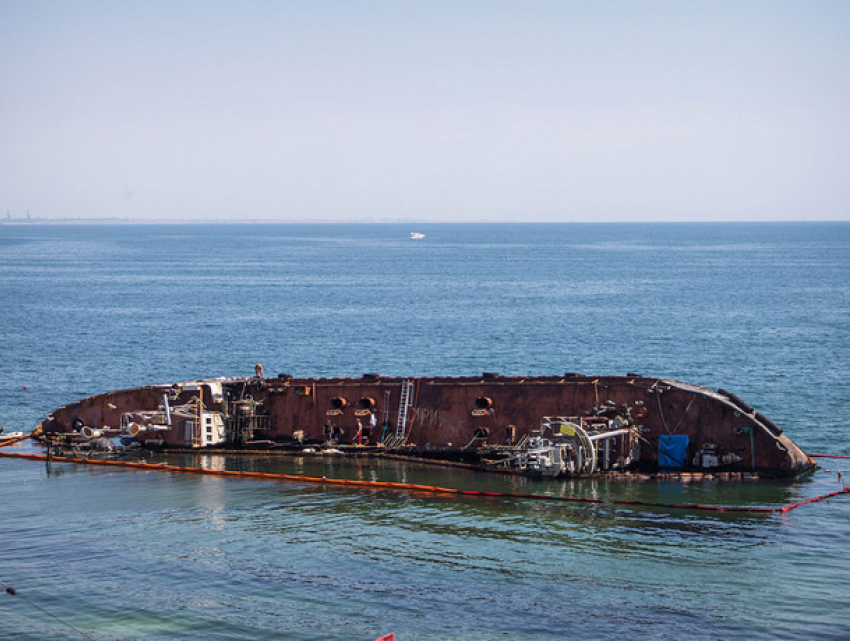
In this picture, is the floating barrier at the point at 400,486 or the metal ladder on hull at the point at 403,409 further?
the metal ladder on hull at the point at 403,409

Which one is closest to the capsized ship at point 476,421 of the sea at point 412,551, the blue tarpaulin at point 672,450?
the blue tarpaulin at point 672,450

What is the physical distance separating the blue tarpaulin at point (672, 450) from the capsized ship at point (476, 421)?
0.05m

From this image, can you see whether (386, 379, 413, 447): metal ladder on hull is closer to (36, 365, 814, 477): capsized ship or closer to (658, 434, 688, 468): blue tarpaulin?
(36, 365, 814, 477): capsized ship

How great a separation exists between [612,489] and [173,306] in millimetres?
101839

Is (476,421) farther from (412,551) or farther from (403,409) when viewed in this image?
(412,551)

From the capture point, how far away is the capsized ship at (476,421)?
43.7m

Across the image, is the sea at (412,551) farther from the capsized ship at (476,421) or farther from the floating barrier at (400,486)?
the capsized ship at (476,421)

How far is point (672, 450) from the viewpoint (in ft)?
146

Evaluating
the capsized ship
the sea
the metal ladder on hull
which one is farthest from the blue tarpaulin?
the metal ladder on hull

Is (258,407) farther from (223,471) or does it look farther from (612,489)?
(612,489)

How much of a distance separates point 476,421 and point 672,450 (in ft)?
32.2

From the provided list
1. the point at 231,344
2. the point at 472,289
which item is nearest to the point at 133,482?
the point at 231,344

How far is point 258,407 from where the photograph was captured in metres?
52.5

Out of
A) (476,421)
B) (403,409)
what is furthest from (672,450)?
(403,409)
